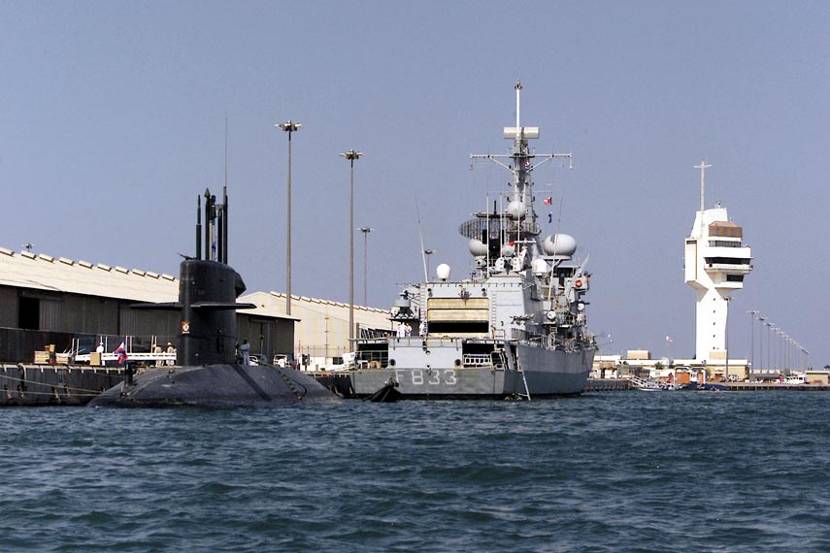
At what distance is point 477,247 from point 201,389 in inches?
1559

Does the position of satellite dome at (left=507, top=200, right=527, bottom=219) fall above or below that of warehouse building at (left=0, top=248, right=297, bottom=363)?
above

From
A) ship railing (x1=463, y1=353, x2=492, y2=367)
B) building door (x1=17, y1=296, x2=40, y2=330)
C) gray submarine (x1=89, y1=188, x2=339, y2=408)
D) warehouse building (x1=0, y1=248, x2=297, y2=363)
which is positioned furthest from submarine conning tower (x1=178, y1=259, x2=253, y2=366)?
ship railing (x1=463, y1=353, x2=492, y2=367)

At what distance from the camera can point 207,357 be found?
5325 cm

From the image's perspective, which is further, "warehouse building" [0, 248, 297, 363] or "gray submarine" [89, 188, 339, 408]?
"warehouse building" [0, 248, 297, 363]

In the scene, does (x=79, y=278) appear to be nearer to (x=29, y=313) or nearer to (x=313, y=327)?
(x=29, y=313)

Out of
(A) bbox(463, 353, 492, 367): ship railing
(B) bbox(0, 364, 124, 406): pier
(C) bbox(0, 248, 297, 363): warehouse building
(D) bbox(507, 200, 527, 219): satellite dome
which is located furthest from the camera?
(D) bbox(507, 200, 527, 219): satellite dome

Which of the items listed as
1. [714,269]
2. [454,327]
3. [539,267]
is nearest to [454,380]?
[454,327]

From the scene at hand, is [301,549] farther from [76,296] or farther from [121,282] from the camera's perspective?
[121,282]

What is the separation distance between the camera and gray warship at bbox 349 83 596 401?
7025cm

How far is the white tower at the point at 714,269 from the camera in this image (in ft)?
563

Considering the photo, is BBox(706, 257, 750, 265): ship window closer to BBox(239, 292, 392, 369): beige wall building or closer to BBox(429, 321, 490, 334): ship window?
BBox(239, 292, 392, 369): beige wall building

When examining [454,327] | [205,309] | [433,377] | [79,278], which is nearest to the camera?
[205,309]

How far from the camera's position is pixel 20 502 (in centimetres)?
2344

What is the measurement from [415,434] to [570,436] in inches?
198
